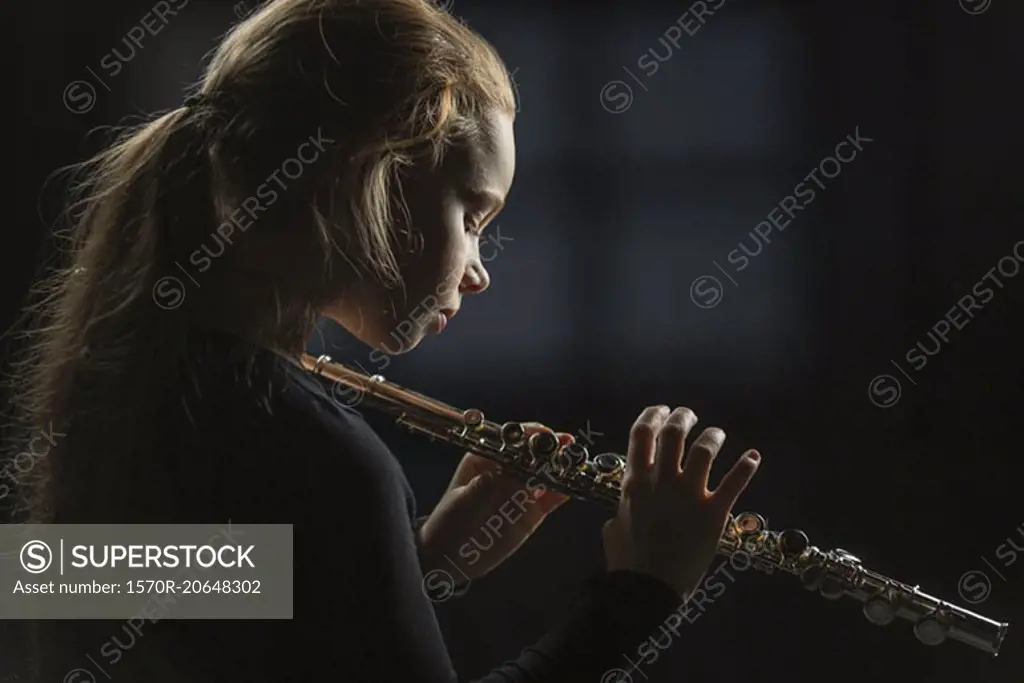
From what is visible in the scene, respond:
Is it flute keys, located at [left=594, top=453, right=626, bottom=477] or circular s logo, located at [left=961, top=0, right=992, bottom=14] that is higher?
circular s logo, located at [left=961, top=0, right=992, bottom=14]

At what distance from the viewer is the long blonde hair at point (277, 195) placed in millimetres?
790

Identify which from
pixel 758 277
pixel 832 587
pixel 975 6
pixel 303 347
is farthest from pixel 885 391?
pixel 303 347

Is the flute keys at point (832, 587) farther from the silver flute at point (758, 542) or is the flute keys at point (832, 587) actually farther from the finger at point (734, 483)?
the finger at point (734, 483)

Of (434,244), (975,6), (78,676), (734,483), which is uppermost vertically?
(975,6)

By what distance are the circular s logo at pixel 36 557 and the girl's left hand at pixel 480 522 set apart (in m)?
0.31

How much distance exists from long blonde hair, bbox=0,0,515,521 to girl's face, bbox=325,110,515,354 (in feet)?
0.04

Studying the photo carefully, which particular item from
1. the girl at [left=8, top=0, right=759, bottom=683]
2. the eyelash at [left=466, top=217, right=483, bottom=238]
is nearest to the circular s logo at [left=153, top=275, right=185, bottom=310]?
the girl at [left=8, top=0, right=759, bottom=683]

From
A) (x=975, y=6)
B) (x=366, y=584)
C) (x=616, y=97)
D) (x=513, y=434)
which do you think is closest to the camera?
(x=366, y=584)

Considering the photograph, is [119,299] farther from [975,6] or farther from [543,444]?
[975,6]

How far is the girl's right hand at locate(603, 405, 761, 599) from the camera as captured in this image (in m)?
0.78

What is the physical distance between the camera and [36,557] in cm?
97

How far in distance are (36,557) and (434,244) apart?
0.46 metres

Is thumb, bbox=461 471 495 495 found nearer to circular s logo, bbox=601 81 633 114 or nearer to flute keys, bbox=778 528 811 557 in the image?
flute keys, bbox=778 528 811 557

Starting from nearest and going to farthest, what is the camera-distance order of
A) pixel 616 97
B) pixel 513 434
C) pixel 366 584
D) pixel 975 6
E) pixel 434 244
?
pixel 366 584 < pixel 434 244 < pixel 513 434 < pixel 975 6 < pixel 616 97
